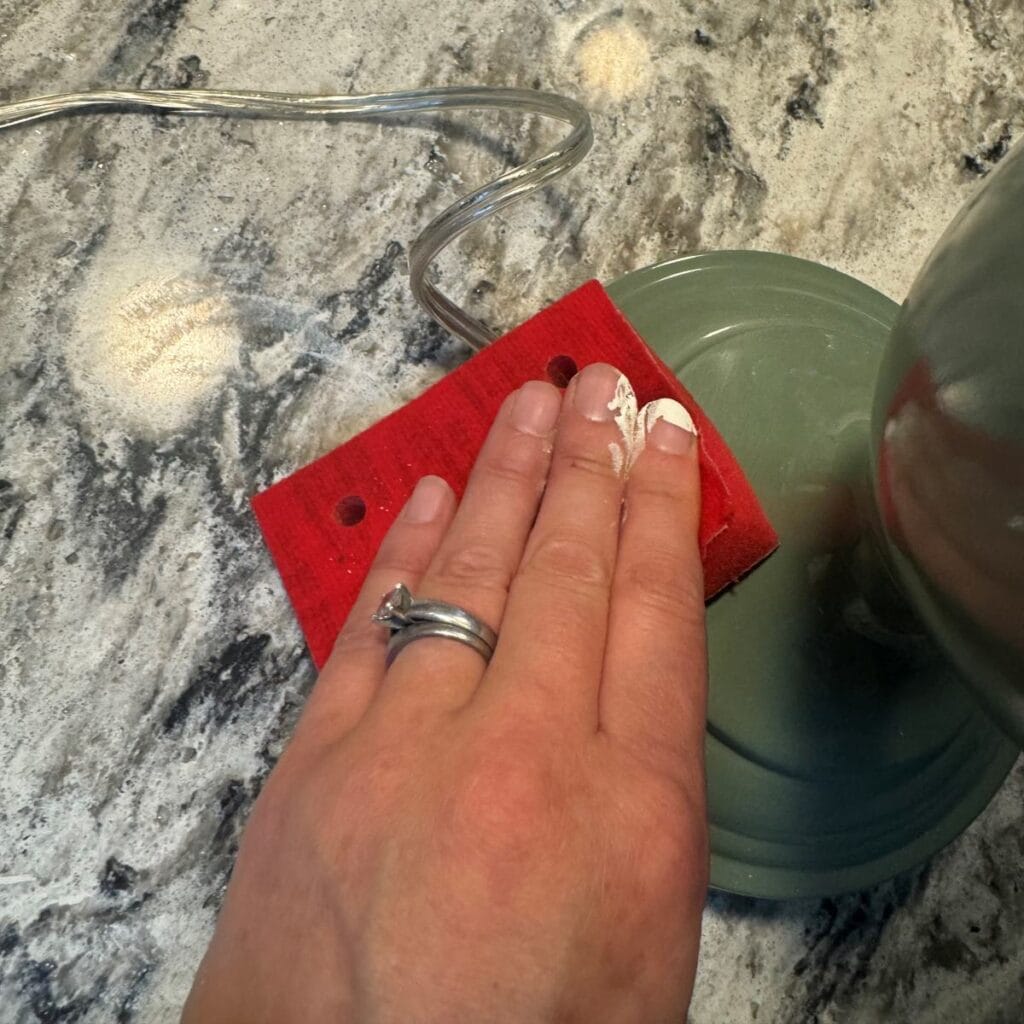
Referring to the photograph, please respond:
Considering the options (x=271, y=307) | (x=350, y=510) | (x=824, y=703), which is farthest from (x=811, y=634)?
(x=271, y=307)

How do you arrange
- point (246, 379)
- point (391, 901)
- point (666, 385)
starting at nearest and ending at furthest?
point (391, 901)
point (666, 385)
point (246, 379)

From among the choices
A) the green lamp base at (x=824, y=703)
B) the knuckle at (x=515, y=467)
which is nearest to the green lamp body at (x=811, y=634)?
the green lamp base at (x=824, y=703)

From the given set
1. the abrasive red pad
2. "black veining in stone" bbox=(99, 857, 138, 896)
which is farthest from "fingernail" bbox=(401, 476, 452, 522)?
"black veining in stone" bbox=(99, 857, 138, 896)

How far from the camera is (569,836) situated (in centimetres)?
31

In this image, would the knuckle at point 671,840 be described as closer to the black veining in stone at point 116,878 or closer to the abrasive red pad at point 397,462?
the abrasive red pad at point 397,462

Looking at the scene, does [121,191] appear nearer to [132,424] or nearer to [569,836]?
[132,424]

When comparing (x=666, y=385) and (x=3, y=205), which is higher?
(x=3, y=205)

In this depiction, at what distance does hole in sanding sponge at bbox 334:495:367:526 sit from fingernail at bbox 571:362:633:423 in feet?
0.41

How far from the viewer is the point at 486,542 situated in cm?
40

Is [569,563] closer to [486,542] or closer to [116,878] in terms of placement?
[486,542]

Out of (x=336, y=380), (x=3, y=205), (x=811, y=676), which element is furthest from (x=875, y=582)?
(x=3, y=205)

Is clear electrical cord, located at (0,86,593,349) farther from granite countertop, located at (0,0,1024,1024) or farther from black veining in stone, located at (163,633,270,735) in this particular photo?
black veining in stone, located at (163,633,270,735)

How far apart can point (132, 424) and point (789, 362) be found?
37 cm

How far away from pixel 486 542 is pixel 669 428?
99 millimetres
